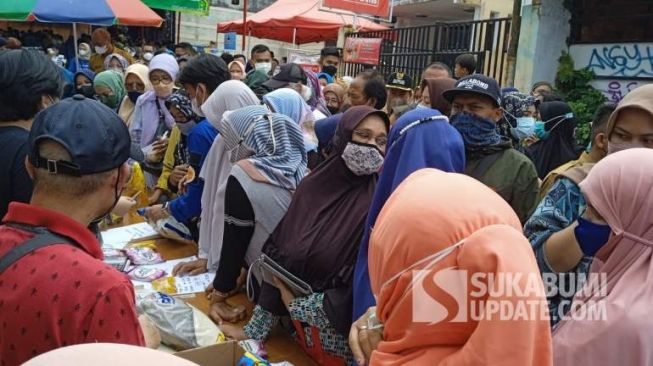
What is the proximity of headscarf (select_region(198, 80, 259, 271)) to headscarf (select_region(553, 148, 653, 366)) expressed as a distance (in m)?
2.02

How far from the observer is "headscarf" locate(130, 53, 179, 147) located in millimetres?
4652

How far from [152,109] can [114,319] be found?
383cm

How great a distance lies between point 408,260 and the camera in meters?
1.16

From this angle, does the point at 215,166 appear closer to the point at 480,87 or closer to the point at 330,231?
the point at 330,231

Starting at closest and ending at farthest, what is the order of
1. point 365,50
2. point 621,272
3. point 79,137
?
1. point 79,137
2. point 621,272
3. point 365,50

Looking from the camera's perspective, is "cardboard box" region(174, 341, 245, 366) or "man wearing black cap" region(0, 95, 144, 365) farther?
"cardboard box" region(174, 341, 245, 366)

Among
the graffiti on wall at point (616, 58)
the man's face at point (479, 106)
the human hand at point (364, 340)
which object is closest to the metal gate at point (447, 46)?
the graffiti on wall at point (616, 58)

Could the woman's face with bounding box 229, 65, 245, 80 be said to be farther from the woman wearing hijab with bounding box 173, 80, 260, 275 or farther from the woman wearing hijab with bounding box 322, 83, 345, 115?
the woman wearing hijab with bounding box 173, 80, 260, 275

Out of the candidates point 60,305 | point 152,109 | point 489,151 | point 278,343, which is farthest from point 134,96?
point 60,305

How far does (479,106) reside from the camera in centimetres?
262

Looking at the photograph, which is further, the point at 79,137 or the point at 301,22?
the point at 301,22

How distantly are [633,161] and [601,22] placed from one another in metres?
6.70

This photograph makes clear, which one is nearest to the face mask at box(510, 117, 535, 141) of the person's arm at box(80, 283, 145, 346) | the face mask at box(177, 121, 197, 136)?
the face mask at box(177, 121, 197, 136)

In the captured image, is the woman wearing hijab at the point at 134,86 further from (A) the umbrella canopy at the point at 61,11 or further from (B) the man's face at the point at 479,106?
(B) the man's face at the point at 479,106
